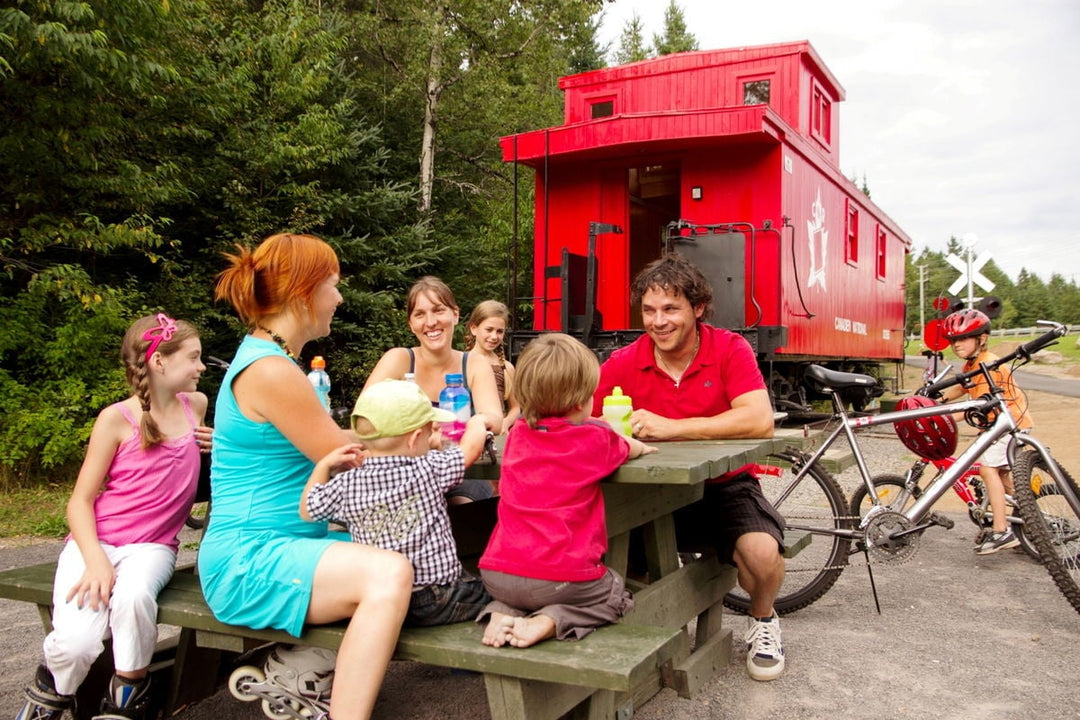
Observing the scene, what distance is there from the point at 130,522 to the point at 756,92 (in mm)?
9655

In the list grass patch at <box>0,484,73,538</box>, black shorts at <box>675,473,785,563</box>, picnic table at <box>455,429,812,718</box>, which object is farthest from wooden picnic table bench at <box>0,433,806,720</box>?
grass patch at <box>0,484,73,538</box>

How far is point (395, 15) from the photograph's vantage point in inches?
693

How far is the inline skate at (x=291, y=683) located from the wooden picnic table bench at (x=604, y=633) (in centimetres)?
11

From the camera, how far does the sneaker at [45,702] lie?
2.51m

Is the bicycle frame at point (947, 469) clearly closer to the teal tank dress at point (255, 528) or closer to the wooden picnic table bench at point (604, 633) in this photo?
the wooden picnic table bench at point (604, 633)

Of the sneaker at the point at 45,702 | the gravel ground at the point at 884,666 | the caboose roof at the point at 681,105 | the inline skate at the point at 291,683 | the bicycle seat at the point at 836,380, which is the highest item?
the caboose roof at the point at 681,105

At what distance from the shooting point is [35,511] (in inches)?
266

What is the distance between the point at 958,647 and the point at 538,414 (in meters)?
2.37

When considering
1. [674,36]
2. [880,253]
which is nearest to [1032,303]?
[674,36]

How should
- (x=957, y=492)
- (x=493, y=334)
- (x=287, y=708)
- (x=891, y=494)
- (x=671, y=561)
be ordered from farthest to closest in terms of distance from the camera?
1. (x=957, y=492)
2. (x=493, y=334)
3. (x=891, y=494)
4. (x=671, y=561)
5. (x=287, y=708)

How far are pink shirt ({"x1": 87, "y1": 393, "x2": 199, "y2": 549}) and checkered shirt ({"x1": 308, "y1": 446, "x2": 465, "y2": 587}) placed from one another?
0.84 meters

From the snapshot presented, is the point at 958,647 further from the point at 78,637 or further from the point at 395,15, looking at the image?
the point at 395,15

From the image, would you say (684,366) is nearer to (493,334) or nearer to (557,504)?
(557,504)

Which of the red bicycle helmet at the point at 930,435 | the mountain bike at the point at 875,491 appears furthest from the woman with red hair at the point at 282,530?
the red bicycle helmet at the point at 930,435
